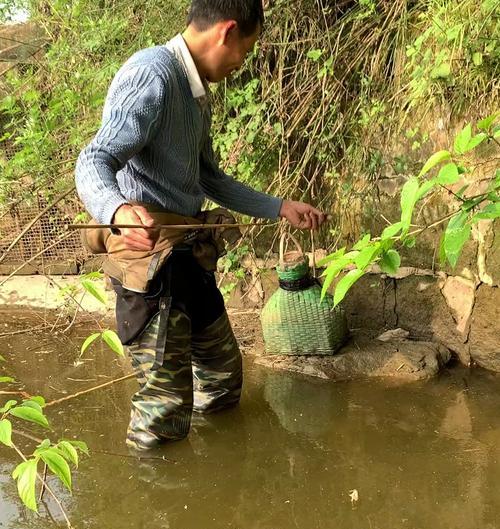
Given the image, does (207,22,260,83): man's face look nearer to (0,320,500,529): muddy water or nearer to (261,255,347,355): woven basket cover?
(261,255,347,355): woven basket cover

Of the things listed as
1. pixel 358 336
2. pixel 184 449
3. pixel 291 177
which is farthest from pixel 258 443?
Answer: pixel 291 177

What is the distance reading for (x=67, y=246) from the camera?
4613 mm

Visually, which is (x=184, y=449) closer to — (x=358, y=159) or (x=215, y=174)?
(x=215, y=174)

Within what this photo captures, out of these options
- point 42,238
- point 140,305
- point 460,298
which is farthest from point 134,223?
point 42,238

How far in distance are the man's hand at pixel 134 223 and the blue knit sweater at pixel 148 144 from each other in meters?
0.02

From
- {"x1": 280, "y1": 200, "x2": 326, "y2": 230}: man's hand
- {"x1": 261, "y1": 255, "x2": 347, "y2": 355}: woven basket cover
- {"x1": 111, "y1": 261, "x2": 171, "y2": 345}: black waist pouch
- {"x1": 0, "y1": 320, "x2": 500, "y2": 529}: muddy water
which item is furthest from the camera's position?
{"x1": 261, "y1": 255, "x2": 347, "y2": 355}: woven basket cover

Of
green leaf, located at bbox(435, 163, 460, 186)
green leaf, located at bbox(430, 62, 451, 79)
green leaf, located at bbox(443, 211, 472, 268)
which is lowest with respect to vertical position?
green leaf, located at bbox(443, 211, 472, 268)

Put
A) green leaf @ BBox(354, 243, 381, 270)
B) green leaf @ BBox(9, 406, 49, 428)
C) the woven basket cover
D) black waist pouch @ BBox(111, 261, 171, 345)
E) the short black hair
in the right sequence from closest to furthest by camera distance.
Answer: green leaf @ BBox(354, 243, 381, 270)
green leaf @ BBox(9, 406, 49, 428)
the short black hair
black waist pouch @ BBox(111, 261, 171, 345)
the woven basket cover

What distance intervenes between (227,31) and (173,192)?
1.82 ft

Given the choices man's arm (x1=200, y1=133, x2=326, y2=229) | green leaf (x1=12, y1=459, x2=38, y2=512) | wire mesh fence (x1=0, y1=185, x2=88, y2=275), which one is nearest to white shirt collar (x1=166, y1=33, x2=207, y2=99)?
man's arm (x1=200, y1=133, x2=326, y2=229)

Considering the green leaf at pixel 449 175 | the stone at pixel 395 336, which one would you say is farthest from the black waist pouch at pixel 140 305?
the stone at pixel 395 336

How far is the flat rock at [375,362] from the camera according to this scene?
2916mm

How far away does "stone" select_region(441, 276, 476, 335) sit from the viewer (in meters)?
3.01

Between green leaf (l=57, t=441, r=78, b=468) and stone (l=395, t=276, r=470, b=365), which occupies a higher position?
green leaf (l=57, t=441, r=78, b=468)
